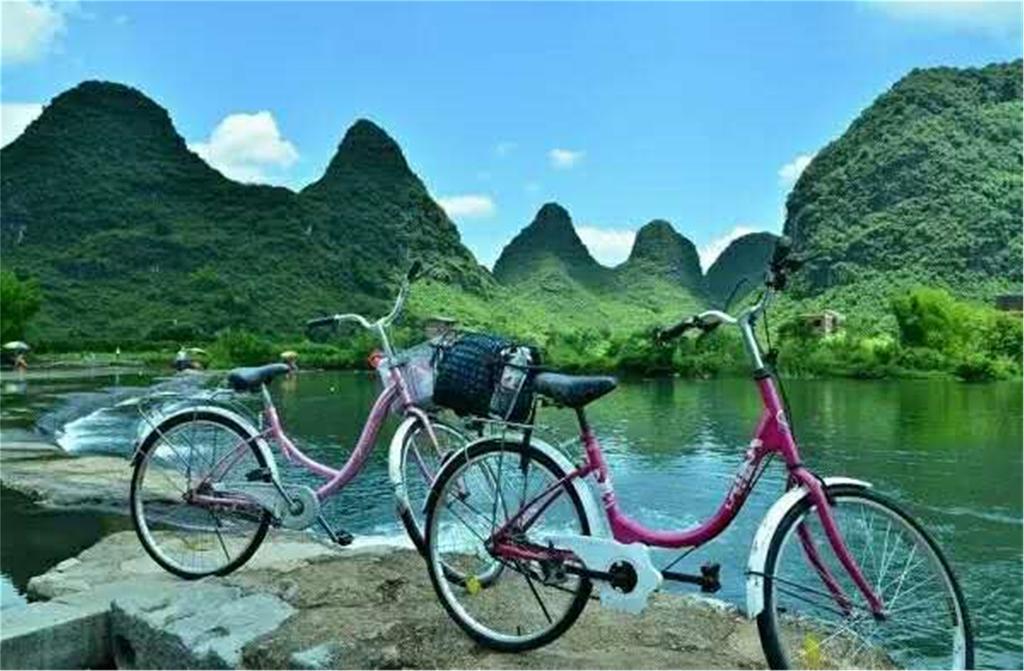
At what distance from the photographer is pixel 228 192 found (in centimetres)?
13262

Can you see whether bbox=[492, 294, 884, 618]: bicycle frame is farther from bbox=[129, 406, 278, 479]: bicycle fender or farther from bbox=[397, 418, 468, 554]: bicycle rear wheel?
bbox=[129, 406, 278, 479]: bicycle fender

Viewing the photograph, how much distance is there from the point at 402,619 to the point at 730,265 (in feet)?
529

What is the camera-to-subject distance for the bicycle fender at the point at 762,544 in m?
2.98

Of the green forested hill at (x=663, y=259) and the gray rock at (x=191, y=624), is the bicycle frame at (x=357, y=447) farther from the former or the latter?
the green forested hill at (x=663, y=259)

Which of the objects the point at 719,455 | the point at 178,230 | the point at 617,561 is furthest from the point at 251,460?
the point at 178,230

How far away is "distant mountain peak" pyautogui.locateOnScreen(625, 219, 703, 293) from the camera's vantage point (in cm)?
16112

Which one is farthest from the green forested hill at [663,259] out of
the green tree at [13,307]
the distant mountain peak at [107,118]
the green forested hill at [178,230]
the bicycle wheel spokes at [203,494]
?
the bicycle wheel spokes at [203,494]

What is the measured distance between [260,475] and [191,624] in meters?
0.75

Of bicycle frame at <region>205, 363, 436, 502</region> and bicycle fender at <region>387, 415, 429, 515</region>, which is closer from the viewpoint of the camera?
bicycle fender at <region>387, 415, 429, 515</region>

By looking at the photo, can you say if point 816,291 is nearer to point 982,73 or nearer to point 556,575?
point 982,73

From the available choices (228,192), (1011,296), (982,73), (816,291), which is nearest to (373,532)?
(1011,296)

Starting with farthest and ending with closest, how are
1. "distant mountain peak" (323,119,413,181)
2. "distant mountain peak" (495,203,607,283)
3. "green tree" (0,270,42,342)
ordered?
"distant mountain peak" (495,203,607,283), "distant mountain peak" (323,119,413,181), "green tree" (0,270,42,342)

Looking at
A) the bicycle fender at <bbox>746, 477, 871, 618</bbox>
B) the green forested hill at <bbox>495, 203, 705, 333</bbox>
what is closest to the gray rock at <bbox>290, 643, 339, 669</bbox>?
the bicycle fender at <bbox>746, 477, 871, 618</bbox>

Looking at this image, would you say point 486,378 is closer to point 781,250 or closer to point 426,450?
point 426,450
